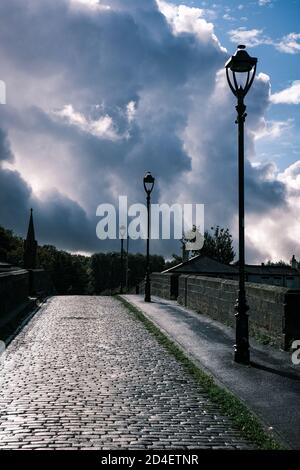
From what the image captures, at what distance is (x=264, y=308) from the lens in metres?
13.1

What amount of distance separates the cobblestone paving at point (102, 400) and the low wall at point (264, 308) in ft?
8.39

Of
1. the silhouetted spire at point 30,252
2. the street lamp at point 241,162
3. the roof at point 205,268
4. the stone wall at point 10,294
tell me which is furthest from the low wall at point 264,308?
the roof at point 205,268

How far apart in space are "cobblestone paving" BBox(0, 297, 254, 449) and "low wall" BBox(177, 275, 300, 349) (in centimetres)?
256

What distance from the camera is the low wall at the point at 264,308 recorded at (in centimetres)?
1173

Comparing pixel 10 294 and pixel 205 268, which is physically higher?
pixel 205 268

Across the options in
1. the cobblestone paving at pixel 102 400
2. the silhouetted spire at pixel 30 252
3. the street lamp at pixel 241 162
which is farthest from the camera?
the silhouetted spire at pixel 30 252

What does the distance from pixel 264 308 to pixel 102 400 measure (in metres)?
6.40

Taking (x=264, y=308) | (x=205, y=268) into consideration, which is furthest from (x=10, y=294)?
(x=205, y=268)

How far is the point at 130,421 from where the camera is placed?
259 inches

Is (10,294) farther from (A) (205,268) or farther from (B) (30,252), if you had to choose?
(A) (205,268)

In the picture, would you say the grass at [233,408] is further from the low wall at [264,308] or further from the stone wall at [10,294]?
the stone wall at [10,294]

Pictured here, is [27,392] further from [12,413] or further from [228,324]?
[228,324]

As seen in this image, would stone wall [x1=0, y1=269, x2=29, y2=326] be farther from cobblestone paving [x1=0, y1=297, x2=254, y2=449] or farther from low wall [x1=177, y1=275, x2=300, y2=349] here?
low wall [x1=177, y1=275, x2=300, y2=349]

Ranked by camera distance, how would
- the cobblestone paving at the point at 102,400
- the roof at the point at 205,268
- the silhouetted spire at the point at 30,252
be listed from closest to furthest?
1. the cobblestone paving at the point at 102,400
2. the silhouetted spire at the point at 30,252
3. the roof at the point at 205,268
